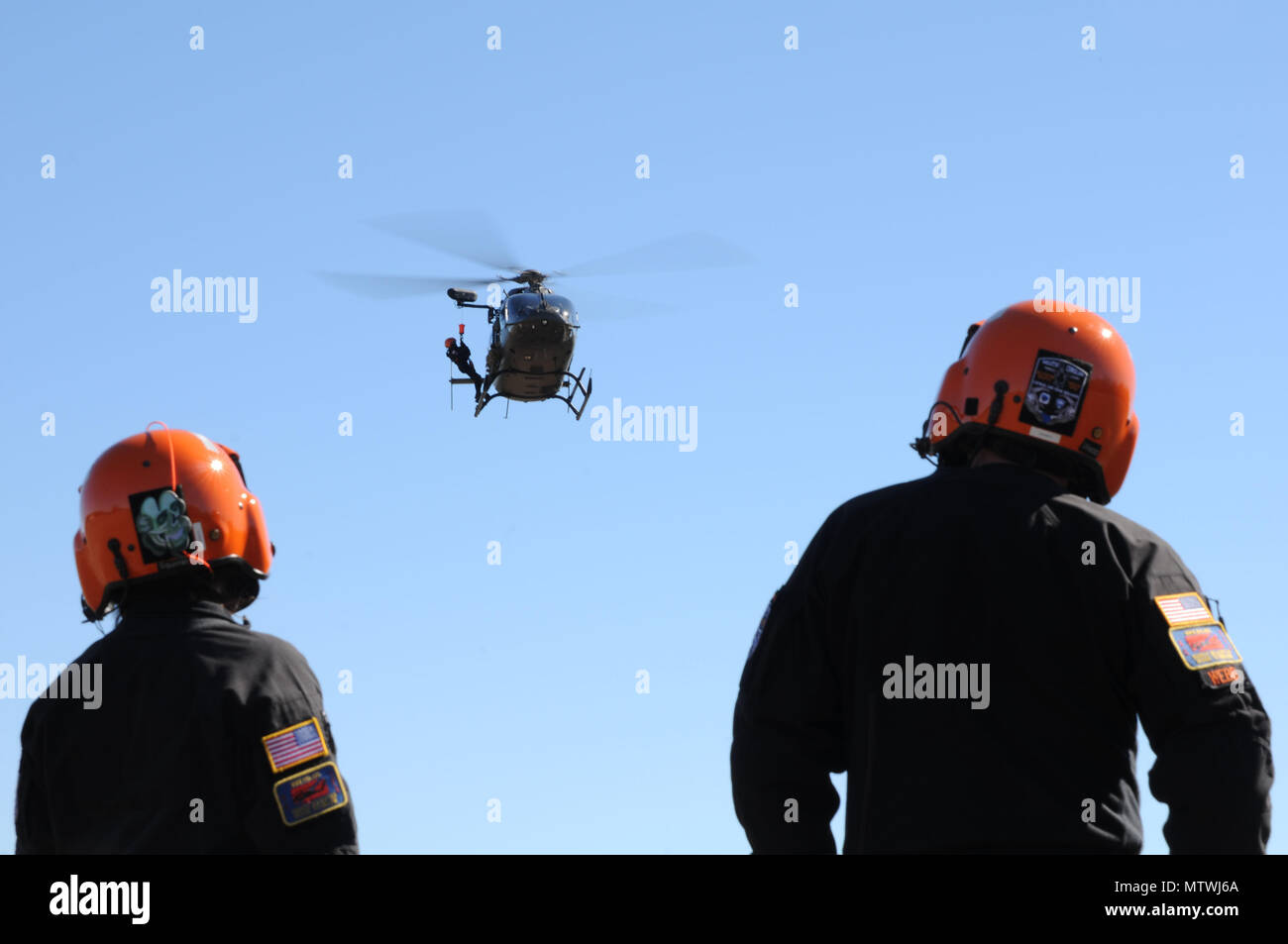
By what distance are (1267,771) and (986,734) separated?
0.89 m

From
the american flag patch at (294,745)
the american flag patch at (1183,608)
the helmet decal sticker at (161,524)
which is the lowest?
the american flag patch at (294,745)

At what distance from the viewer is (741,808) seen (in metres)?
6.72

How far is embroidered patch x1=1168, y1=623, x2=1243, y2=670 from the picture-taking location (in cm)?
630

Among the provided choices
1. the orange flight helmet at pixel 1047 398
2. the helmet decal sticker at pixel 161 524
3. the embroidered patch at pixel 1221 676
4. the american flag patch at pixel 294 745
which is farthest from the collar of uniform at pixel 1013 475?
the helmet decal sticker at pixel 161 524

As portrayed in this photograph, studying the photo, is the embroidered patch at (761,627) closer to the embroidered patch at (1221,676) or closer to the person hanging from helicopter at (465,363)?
the embroidered patch at (1221,676)

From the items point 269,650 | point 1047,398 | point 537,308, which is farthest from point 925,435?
point 537,308

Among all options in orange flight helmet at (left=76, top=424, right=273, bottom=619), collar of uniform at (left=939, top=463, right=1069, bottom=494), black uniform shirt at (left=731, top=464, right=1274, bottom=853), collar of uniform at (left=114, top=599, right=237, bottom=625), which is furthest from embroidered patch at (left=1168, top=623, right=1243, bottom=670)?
orange flight helmet at (left=76, top=424, right=273, bottom=619)

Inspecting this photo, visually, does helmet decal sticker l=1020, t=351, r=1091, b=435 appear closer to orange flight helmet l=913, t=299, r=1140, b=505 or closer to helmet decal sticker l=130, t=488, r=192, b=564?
orange flight helmet l=913, t=299, r=1140, b=505

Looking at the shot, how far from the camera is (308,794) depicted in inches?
274

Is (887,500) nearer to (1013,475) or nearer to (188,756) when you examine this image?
(1013,475)

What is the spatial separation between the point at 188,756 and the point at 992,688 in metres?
2.85

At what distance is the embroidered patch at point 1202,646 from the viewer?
20.7 ft
